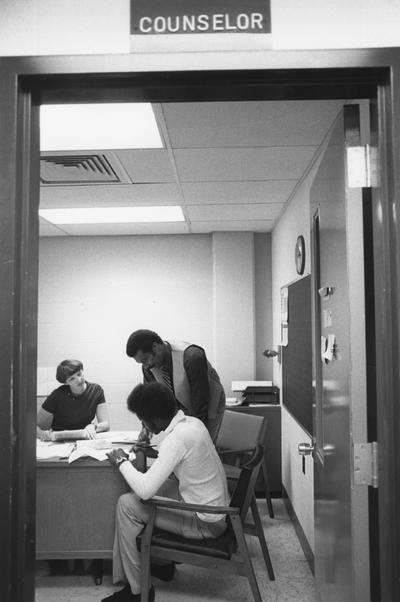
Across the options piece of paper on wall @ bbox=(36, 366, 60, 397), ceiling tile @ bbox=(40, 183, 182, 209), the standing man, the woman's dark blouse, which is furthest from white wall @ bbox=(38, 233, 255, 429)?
the standing man

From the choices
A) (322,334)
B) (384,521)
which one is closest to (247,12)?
(322,334)

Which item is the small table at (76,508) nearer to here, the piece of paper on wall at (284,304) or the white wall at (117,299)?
the piece of paper on wall at (284,304)

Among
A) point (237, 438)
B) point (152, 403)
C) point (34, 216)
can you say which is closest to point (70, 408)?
point (237, 438)

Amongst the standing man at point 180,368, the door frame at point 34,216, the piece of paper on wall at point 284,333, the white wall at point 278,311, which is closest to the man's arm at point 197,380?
the standing man at point 180,368

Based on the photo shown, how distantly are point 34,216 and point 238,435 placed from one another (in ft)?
8.42

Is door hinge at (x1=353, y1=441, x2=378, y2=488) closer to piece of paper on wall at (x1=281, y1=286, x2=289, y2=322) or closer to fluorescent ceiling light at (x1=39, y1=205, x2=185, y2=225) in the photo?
piece of paper on wall at (x1=281, y1=286, x2=289, y2=322)

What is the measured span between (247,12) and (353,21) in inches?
9.9

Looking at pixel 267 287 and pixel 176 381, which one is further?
pixel 267 287

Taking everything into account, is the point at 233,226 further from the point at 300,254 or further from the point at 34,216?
the point at 34,216

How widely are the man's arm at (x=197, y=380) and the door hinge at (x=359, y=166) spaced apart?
2.12 metres

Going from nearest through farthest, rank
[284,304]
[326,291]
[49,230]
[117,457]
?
[326,291]
[117,457]
[284,304]
[49,230]

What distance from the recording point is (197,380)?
3.24 meters

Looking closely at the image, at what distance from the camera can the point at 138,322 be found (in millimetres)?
5113

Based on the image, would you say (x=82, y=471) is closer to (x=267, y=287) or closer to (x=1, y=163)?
(x=1, y=163)
